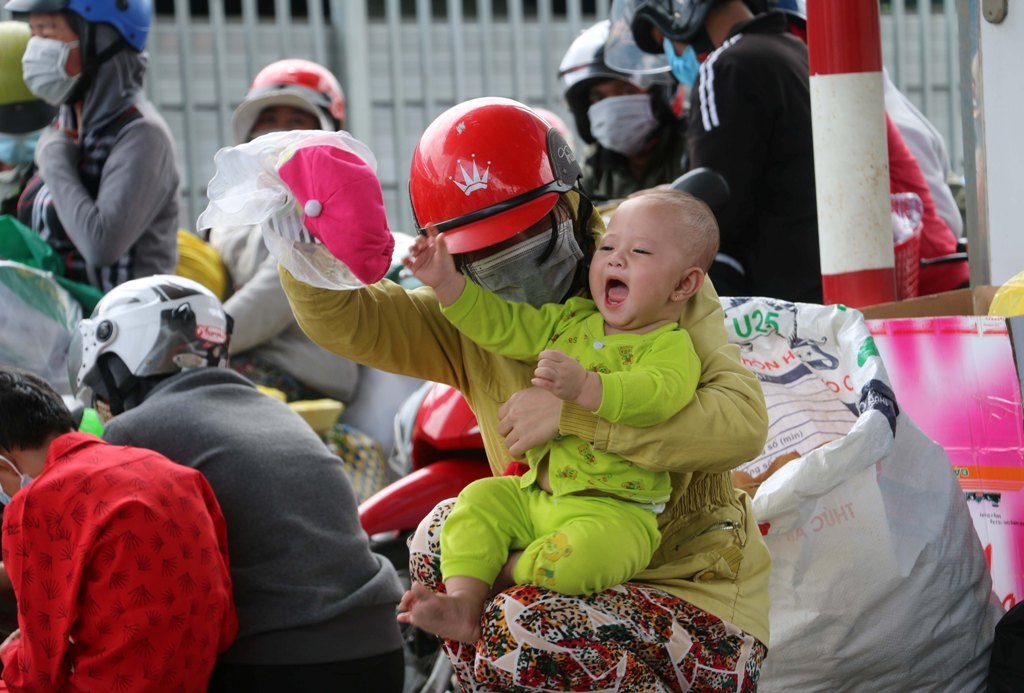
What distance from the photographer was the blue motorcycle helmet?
16.4 feet

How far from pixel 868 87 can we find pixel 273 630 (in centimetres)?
199

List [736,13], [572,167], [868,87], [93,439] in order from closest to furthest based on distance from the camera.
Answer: [572,167], [93,439], [868,87], [736,13]

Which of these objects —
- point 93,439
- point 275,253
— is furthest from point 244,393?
point 275,253

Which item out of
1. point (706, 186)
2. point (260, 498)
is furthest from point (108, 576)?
point (706, 186)

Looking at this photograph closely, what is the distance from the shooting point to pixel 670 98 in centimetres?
549

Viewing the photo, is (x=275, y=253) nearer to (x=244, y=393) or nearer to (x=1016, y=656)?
(x=244, y=393)

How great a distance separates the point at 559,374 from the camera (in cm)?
217

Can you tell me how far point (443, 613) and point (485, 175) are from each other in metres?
0.74

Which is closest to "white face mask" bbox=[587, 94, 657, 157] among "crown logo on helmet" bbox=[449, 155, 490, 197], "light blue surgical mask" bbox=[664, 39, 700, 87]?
"light blue surgical mask" bbox=[664, 39, 700, 87]

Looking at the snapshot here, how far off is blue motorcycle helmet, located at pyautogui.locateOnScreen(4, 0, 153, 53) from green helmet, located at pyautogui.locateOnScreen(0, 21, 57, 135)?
1.82 feet

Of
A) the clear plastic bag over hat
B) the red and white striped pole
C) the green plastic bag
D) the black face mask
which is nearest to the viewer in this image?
the clear plastic bag over hat

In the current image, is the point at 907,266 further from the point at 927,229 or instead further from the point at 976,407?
the point at 976,407

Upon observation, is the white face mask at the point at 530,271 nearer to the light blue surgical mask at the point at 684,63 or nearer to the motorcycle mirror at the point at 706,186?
the motorcycle mirror at the point at 706,186

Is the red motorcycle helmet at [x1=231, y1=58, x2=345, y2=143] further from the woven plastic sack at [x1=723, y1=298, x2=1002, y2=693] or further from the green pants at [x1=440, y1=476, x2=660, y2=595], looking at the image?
the green pants at [x1=440, y1=476, x2=660, y2=595]
